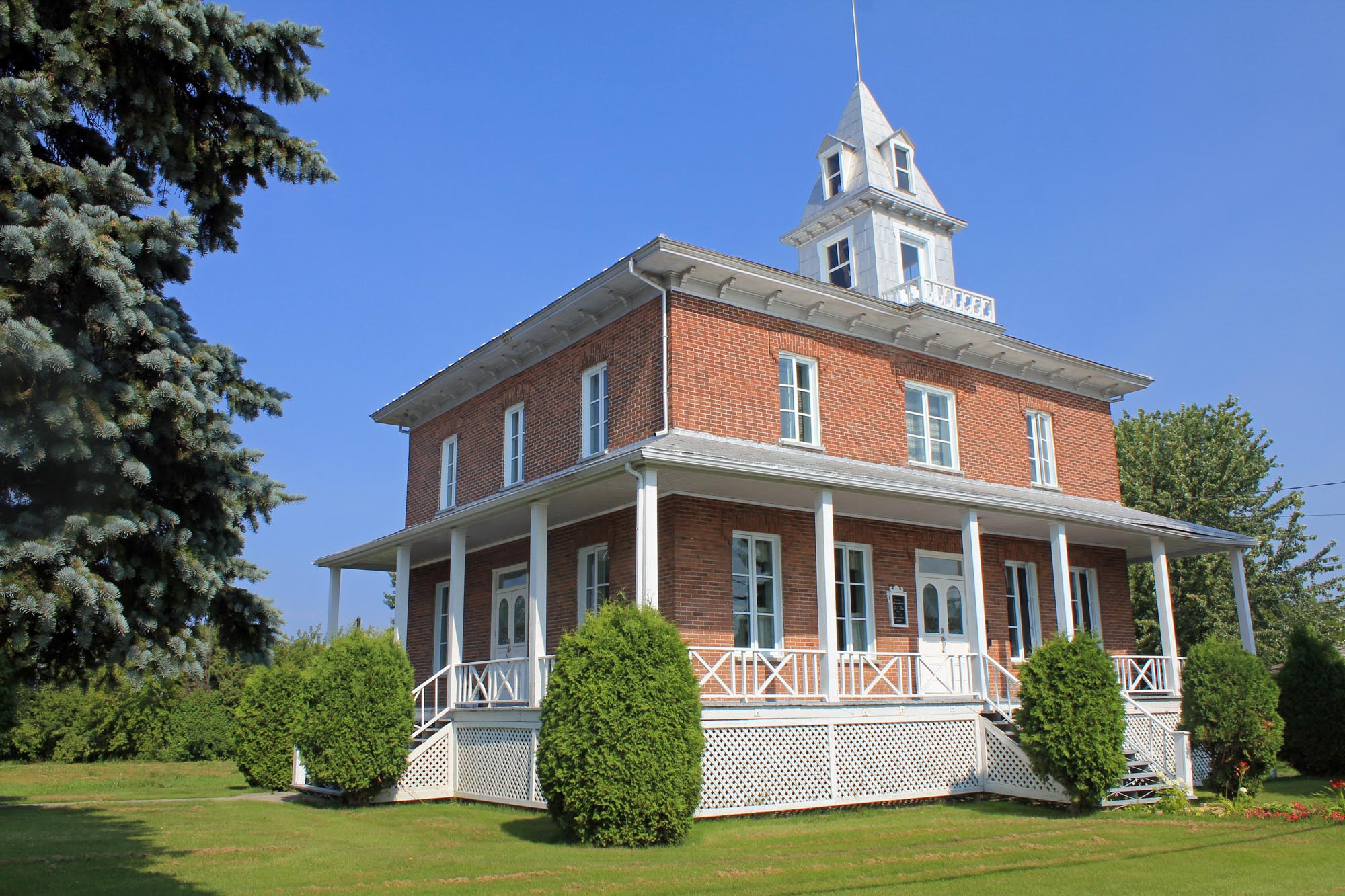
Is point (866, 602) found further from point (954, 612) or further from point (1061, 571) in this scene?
point (1061, 571)

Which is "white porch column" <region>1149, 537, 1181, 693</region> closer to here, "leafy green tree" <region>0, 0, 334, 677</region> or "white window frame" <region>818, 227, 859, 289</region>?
"white window frame" <region>818, 227, 859, 289</region>

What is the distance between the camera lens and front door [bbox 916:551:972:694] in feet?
59.2

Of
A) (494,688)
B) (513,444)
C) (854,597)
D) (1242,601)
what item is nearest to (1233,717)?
(854,597)

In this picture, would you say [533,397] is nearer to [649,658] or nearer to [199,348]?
[649,658]

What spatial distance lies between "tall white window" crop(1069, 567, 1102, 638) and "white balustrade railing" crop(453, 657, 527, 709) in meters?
11.6

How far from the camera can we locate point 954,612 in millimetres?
18875

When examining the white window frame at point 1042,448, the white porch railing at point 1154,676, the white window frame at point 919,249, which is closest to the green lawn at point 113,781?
the white porch railing at point 1154,676

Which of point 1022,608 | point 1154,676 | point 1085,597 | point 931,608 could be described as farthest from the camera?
point 1085,597

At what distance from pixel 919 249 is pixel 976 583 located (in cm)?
1072

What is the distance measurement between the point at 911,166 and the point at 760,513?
12343 millimetres

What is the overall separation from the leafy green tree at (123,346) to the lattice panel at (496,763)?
7.90 metres

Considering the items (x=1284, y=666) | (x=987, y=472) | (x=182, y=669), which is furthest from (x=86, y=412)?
(x=1284, y=666)

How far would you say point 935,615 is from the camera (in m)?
18.6

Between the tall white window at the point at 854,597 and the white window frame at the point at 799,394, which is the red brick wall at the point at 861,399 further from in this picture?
the tall white window at the point at 854,597
